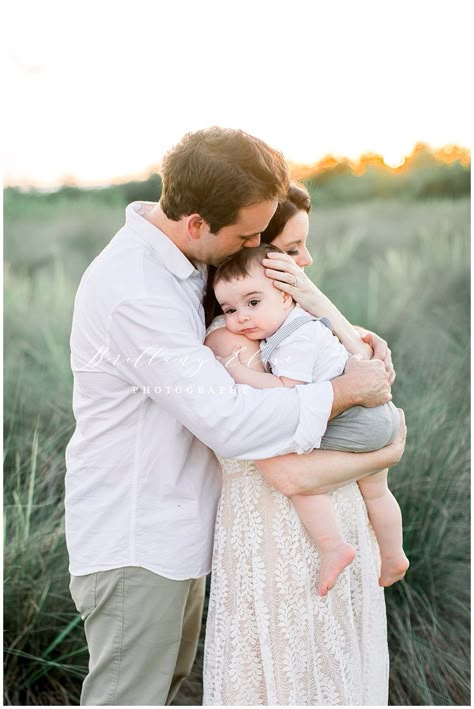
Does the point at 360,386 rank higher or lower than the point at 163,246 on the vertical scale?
lower

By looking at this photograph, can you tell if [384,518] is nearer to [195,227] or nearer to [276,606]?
[276,606]

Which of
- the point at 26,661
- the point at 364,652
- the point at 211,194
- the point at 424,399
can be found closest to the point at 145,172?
the point at 424,399

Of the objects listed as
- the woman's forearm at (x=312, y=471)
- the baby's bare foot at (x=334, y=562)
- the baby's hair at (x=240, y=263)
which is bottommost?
the baby's bare foot at (x=334, y=562)

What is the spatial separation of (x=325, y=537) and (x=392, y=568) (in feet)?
1.46

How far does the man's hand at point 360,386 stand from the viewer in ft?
6.63

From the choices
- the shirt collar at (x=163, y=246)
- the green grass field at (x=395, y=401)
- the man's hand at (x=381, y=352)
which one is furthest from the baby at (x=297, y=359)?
the green grass field at (x=395, y=401)

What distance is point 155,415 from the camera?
6.79 feet

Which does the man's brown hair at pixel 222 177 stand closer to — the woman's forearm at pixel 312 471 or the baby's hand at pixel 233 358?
the baby's hand at pixel 233 358

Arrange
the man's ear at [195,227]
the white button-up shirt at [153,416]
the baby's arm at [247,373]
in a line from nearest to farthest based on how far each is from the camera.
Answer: the white button-up shirt at [153,416] → the baby's arm at [247,373] → the man's ear at [195,227]

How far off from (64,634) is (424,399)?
199cm

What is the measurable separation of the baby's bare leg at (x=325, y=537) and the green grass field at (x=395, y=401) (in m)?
1.23

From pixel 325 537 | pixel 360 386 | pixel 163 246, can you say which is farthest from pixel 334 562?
pixel 163 246

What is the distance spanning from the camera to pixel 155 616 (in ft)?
6.86

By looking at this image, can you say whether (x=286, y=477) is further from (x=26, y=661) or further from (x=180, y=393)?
(x=26, y=661)
